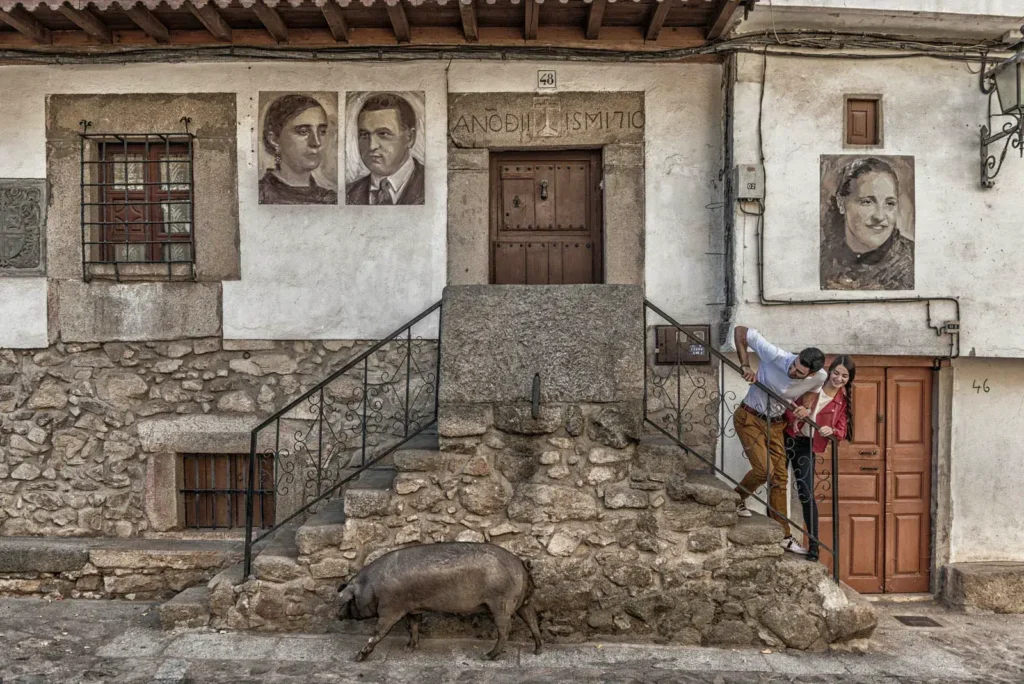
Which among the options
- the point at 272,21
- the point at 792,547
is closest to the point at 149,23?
the point at 272,21

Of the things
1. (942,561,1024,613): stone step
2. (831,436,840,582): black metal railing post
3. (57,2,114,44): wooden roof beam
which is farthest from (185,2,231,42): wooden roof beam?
(942,561,1024,613): stone step

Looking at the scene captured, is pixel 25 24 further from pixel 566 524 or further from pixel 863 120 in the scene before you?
pixel 863 120

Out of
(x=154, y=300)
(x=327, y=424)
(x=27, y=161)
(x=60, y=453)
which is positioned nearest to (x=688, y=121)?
(x=327, y=424)

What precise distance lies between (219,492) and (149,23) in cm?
361

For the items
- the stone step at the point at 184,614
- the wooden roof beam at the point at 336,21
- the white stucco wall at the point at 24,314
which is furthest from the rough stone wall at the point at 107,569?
the wooden roof beam at the point at 336,21

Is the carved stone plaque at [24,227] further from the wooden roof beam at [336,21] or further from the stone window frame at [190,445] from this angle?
the wooden roof beam at [336,21]

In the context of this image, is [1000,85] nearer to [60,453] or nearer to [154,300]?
[154,300]

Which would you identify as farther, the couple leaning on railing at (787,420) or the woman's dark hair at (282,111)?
the woman's dark hair at (282,111)

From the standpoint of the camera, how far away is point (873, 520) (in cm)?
587

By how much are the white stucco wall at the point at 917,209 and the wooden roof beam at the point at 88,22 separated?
A: 188 inches

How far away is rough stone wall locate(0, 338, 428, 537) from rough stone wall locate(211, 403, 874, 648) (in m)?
1.30

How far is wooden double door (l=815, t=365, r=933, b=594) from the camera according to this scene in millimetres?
5852

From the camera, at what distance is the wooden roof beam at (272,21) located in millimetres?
5234

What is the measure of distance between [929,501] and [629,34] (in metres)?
4.37
